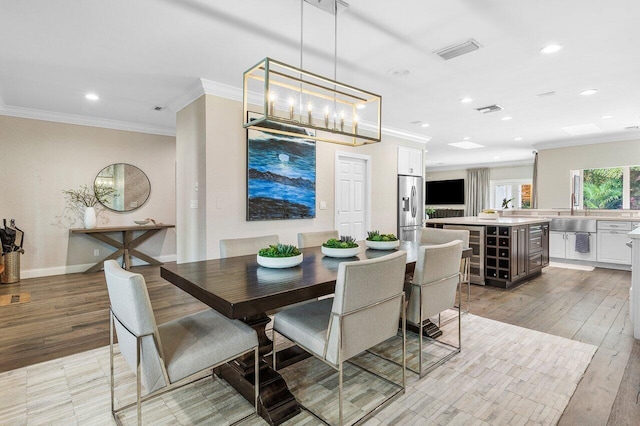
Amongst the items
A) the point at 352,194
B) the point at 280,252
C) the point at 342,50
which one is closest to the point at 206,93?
the point at 342,50

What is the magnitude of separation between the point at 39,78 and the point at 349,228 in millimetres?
4318

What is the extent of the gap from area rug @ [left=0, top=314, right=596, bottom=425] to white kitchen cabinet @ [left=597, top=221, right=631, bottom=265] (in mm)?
4261

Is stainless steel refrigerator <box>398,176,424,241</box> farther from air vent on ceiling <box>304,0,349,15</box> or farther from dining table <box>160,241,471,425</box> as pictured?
air vent on ceiling <box>304,0,349,15</box>

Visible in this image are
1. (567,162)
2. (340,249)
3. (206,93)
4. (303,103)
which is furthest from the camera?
(567,162)

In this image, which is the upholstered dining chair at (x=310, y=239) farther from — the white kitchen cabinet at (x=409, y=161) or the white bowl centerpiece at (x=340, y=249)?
the white kitchen cabinet at (x=409, y=161)

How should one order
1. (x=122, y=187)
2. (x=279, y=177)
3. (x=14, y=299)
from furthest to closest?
(x=122, y=187)
(x=279, y=177)
(x=14, y=299)

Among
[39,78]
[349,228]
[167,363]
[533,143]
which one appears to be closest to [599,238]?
[533,143]

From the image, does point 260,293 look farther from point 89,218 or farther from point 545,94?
point 89,218

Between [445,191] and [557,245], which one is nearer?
[557,245]

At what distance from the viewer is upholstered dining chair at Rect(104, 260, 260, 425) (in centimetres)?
140

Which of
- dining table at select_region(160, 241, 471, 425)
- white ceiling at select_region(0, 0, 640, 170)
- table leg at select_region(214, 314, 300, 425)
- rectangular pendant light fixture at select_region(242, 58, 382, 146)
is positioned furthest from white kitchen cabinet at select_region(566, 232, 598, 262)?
table leg at select_region(214, 314, 300, 425)

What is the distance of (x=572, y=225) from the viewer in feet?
20.2

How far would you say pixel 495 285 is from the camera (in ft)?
14.7

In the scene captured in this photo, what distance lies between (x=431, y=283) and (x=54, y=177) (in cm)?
572
